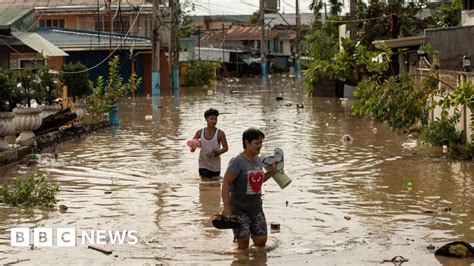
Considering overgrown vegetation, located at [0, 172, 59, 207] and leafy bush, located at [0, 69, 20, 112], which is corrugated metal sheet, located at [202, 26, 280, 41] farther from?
overgrown vegetation, located at [0, 172, 59, 207]

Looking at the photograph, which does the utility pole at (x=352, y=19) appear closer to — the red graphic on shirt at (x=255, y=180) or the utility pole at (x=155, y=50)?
the utility pole at (x=155, y=50)

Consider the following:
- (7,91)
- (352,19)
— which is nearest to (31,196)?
(7,91)

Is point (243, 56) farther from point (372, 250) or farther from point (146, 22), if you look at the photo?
point (372, 250)

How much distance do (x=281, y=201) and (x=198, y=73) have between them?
4756 centimetres

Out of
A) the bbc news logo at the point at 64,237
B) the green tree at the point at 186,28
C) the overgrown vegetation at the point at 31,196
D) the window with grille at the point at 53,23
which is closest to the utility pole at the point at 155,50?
the window with grille at the point at 53,23

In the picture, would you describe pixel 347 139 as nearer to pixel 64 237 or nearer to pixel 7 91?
pixel 7 91

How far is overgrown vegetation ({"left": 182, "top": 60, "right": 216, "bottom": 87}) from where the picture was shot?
6134 cm

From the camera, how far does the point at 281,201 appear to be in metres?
14.5

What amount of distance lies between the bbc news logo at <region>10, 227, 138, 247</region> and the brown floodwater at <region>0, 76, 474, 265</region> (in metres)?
0.11

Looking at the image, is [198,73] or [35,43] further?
[198,73]

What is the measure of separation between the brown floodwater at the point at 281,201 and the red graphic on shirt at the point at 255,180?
68 cm

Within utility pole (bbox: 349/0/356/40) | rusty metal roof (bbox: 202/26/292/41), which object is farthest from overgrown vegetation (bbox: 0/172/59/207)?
rusty metal roof (bbox: 202/26/292/41)

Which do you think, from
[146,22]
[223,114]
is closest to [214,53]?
[146,22]

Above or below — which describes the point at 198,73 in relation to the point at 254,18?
below
